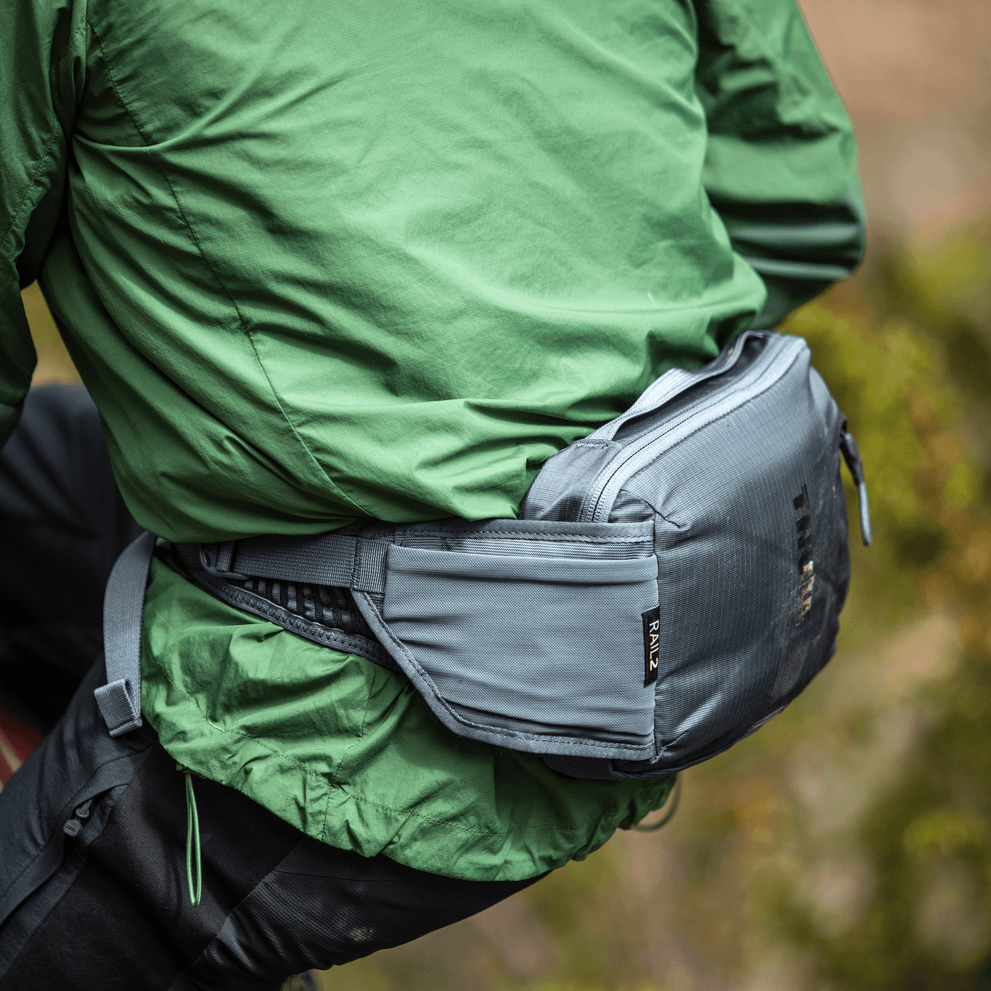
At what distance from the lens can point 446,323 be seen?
714 millimetres

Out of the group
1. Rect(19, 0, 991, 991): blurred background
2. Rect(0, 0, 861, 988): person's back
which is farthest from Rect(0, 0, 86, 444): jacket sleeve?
Rect(19, 0, 991, 991): blurred background

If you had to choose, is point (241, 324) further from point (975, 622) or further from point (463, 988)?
point (975, 622)

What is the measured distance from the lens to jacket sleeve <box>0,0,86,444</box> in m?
0.66

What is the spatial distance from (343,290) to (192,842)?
0.55m

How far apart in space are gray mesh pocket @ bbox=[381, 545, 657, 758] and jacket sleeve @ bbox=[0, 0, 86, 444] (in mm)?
418

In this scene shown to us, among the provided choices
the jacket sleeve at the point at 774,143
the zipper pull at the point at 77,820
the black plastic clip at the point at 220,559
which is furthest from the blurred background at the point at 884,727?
the black plastic clip at the point at 220,559

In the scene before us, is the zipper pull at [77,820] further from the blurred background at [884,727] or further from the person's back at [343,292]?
the blurred background at [884,727]

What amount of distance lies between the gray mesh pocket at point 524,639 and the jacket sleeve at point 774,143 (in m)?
0.60

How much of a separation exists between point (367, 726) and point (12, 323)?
506 millimetres

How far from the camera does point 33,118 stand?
2.28 ft

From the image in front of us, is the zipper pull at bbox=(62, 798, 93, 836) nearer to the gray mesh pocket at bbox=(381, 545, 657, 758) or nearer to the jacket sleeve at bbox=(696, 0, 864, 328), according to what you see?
the gray mesh pocket at bbox=(381, 545, 657, 758)

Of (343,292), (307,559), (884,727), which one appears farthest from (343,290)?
(884,727)

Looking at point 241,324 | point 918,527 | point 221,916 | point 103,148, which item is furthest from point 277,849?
point 918,527

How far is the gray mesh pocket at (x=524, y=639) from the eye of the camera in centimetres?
73
